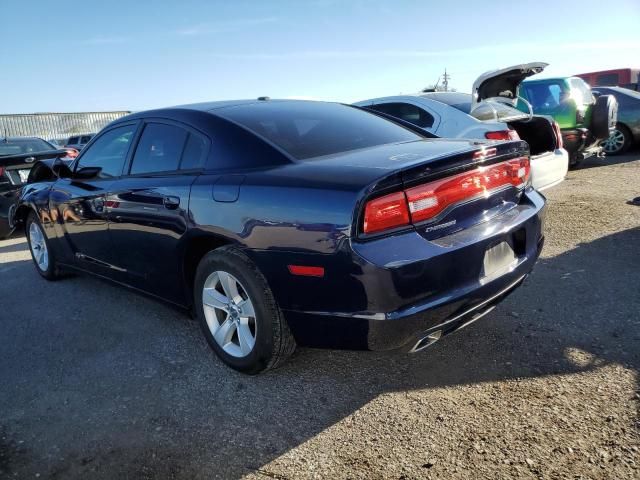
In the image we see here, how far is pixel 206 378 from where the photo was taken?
2.82m

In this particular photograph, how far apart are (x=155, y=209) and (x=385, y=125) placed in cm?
160

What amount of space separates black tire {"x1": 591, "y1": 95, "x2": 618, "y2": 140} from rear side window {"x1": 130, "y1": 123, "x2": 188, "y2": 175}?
714 cm

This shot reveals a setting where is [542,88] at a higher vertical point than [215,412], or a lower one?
higher

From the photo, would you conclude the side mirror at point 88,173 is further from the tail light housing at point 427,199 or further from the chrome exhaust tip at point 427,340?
the chrome exhaust tip at point 427,340

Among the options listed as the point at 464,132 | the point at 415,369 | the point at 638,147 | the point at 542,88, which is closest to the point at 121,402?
the point at 415,369

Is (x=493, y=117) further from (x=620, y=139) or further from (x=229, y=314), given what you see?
(x=620, y=139)

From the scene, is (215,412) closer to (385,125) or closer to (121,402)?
(121,402)

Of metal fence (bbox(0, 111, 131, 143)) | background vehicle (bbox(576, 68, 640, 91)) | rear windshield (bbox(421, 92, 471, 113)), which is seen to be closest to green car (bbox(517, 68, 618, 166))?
rear windshield (bbox(421, 92, 471, 113))

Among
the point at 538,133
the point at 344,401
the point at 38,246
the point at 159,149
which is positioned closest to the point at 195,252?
the point at 159,149

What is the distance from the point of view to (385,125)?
3.35 m

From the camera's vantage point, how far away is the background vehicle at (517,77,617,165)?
309 inches

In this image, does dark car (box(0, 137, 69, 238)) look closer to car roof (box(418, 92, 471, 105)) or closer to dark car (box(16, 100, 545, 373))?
dark car (box(16, 100, 545, 373))

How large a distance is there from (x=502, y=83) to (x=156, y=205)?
529 cm

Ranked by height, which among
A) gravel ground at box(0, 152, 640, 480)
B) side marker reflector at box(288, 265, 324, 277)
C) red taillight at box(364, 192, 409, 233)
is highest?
red taillight at box(364, 192, 409, 233)
